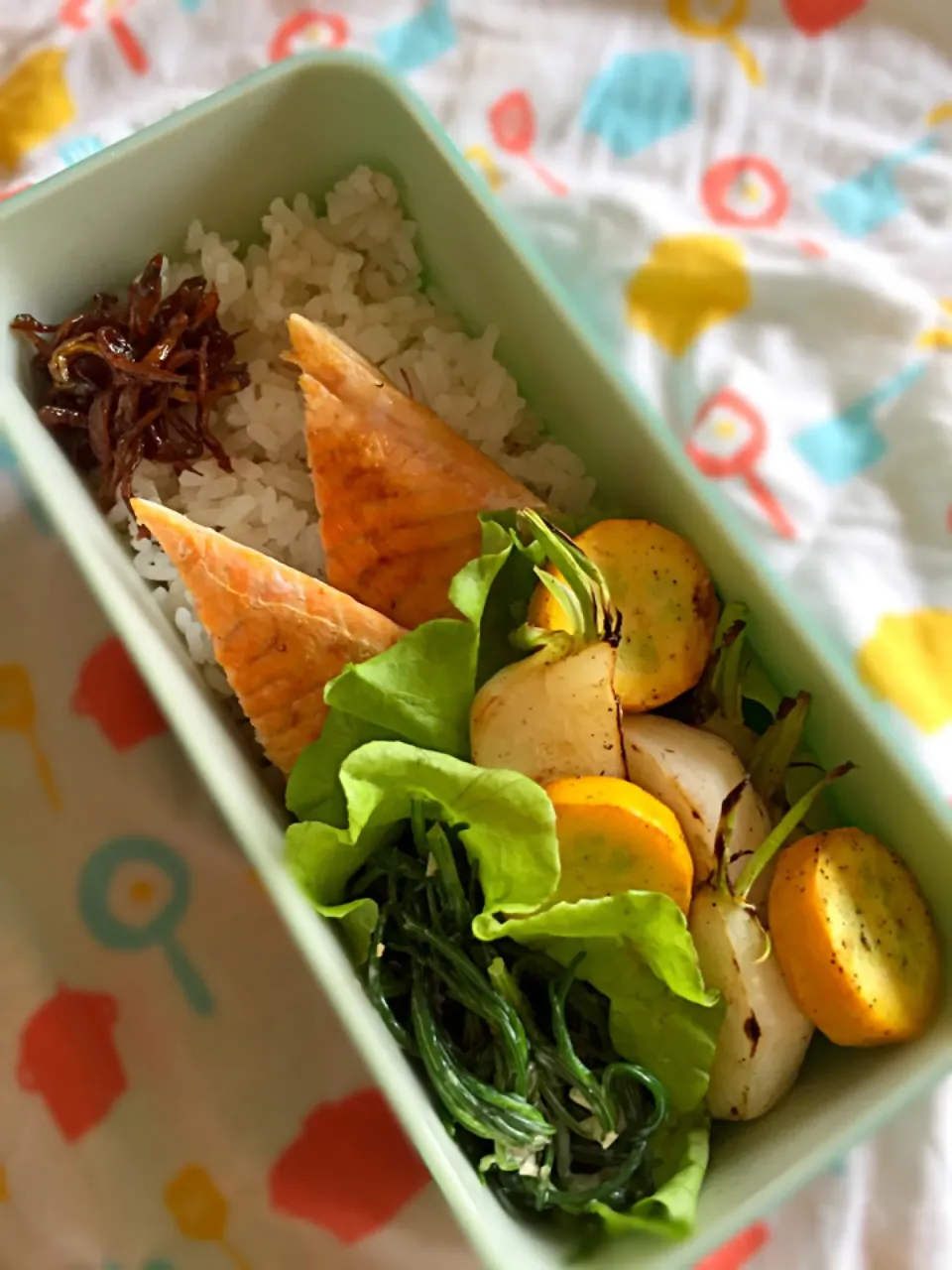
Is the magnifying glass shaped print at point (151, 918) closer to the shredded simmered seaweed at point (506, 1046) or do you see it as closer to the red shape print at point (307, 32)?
the shredded simmered seaweed at point (506, 1046)

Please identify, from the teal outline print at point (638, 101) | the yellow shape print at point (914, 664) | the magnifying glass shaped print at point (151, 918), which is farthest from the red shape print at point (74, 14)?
the yellow shape print at point (914, 664)

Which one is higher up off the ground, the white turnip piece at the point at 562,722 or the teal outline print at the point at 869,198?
the teal outline print at the point at 869,198

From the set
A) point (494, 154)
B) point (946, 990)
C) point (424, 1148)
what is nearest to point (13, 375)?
point (494, 154)

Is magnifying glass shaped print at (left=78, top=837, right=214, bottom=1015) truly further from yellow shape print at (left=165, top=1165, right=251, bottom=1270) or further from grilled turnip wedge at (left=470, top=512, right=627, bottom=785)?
grilled turnip wedge at (left=470, top=512, right=627, bottom=785)

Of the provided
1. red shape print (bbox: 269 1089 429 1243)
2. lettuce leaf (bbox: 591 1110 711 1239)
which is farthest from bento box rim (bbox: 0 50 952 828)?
red shape print (bbox: 269 1089 429 1243)

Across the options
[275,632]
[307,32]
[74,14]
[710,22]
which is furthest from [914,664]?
[74,14]

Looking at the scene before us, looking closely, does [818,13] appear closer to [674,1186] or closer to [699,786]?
[699,786]

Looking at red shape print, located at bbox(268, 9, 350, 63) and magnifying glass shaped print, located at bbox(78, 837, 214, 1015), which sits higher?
red shape print, located at bbox(268, 9, 350, 63)
